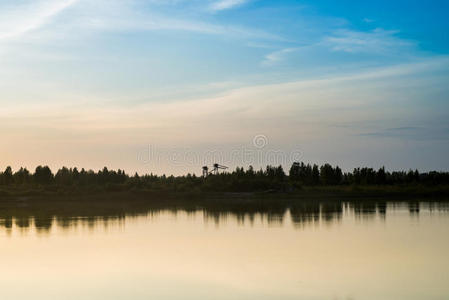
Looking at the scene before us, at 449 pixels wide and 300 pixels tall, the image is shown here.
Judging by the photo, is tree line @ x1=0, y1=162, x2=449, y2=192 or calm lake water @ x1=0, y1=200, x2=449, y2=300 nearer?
calm lake water @ x1=0, y1=200, x2=449, y2=300

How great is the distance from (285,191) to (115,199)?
18.2 meters

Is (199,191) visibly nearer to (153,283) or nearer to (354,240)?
(354,240)

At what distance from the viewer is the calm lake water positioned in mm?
13148

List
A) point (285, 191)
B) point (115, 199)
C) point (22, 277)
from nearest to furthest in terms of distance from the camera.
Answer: point (22, 277) < point (115, 199) < point (285, 191)

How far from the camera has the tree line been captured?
6856 centimetres

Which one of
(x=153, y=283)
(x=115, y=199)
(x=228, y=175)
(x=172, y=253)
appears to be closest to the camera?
(x=153, y=283)


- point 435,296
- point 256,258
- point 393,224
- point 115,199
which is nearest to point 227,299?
point 435,296

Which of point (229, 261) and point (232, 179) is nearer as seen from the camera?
point (229, 261)

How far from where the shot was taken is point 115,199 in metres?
61.9

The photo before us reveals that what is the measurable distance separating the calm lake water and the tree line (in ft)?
130

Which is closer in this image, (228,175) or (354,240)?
(354,240)

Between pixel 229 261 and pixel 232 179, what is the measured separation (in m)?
53.5

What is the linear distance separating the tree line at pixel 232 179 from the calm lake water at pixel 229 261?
1557 inches

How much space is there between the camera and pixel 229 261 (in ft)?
56.3
